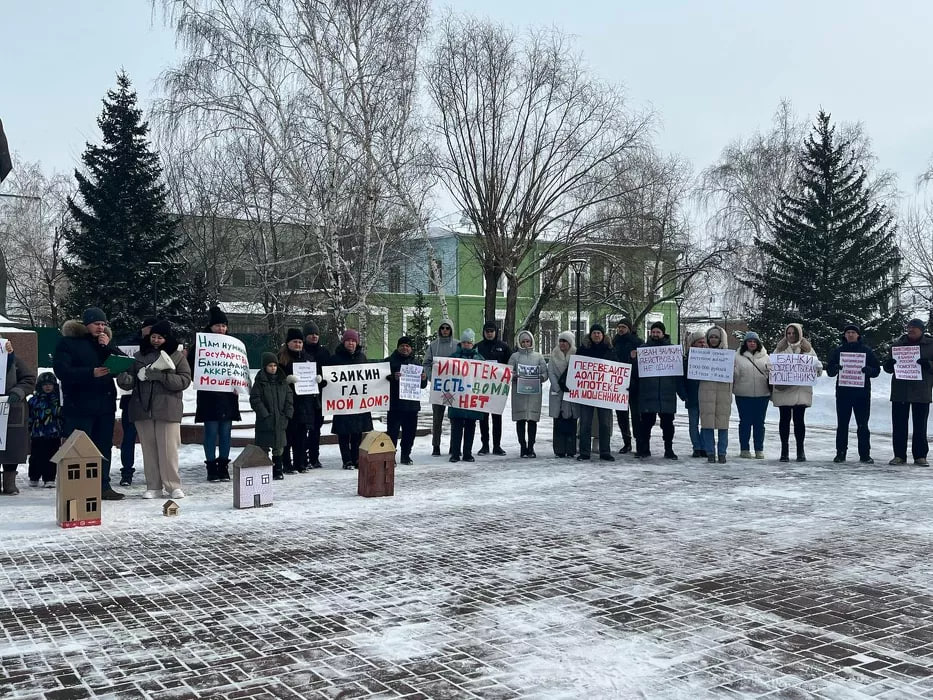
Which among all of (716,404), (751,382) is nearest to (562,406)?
(716,404)

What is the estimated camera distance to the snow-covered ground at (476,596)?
4.05 m

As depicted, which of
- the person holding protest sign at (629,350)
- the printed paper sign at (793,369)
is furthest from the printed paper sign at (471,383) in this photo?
the printed paper sign at (793,369)

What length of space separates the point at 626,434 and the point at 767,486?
3.35 meters

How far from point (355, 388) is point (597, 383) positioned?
3.39m

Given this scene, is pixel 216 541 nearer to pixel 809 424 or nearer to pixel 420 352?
pixel 809 424

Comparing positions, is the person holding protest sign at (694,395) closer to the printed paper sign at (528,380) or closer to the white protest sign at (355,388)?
the printed paper sign at (528,380)

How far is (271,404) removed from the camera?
10.2 meters

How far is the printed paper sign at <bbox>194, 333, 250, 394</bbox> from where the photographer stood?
10023 millimetres

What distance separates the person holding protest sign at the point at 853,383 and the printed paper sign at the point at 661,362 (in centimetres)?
207

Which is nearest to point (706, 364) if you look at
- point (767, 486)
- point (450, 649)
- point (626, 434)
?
point (626, 434)

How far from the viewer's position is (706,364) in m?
12.3

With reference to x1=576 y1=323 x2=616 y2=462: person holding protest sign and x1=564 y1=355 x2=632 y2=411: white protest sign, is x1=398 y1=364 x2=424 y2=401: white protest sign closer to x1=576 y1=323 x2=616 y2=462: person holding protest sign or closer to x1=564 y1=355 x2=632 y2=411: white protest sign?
x1=564 y1=355 x2=632 y2=411: white protest sign

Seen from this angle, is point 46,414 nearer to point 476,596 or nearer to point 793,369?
point 476,596

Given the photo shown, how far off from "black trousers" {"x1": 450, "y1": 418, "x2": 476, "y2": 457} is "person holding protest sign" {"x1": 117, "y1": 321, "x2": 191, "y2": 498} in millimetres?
4385
